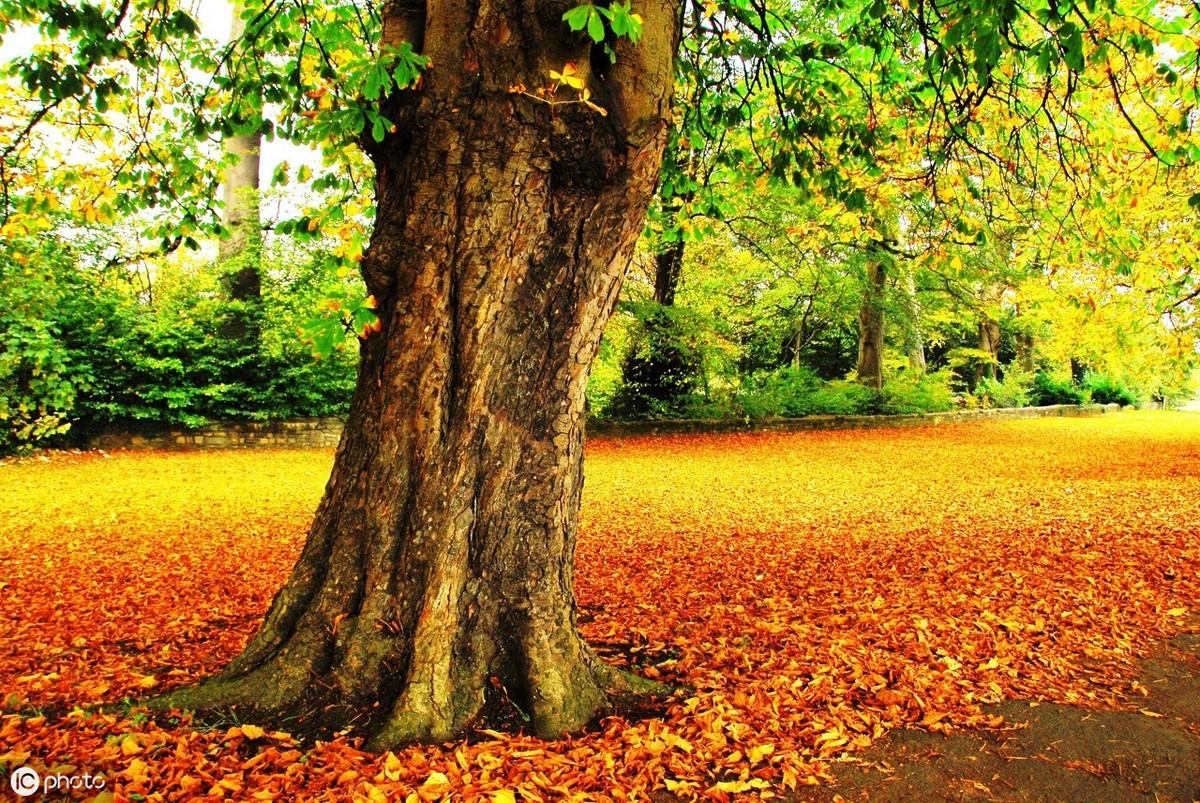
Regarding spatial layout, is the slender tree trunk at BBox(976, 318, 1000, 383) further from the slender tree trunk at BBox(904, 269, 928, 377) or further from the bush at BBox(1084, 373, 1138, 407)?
the slender tree trunk at BBox(904, 269, 928, 377)

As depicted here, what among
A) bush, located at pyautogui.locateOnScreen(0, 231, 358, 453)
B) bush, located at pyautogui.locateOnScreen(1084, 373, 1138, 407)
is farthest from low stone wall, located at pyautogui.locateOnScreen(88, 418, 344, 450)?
bush, located at pyautogui.locateOnScreen(1084, 373, 1138, 407)

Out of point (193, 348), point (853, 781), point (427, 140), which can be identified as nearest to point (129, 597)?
point (427, 140)

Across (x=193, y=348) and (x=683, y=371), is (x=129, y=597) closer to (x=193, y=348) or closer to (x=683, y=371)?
(x=193, y=348)

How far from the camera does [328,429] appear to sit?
46.2 feet

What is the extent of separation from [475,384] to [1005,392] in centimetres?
2546

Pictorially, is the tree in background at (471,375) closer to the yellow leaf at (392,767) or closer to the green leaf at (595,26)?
the yellow leaf at (392,767)

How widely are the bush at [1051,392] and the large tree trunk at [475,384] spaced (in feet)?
92.7

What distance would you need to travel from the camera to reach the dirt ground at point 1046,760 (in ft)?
7.61

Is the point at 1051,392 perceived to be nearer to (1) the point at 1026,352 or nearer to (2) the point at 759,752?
(1) the point at 1026,352

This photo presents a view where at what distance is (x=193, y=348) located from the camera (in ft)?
41.6

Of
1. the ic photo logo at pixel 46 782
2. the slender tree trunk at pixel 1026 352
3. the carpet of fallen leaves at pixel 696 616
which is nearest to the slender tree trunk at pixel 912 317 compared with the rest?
the slender tree trunk at pixel 1026 352

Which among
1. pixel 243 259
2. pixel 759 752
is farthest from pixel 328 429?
pixel 759 752

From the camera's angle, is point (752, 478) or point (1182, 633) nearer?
point (1182, 633)

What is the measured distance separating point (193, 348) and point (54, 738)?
11881 mm
